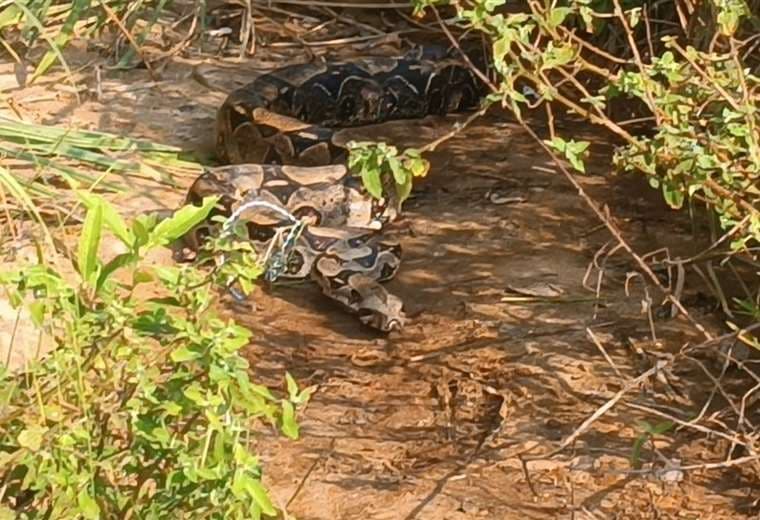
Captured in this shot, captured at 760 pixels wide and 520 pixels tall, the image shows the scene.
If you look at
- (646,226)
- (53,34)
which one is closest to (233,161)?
(53,34)

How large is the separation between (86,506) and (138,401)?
26 centimetres

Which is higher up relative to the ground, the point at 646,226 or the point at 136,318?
the point at 136,318

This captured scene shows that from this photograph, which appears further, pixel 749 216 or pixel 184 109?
pixel 184 109

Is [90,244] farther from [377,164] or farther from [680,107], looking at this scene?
[680,107]

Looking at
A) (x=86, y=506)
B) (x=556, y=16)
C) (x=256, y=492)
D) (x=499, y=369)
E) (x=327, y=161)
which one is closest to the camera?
(x=256, y=492)

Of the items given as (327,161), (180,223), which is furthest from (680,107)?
(327,161)

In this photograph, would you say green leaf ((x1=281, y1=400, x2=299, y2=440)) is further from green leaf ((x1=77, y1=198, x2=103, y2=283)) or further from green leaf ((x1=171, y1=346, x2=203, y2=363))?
green leaf ((x1=77, y1=198, x2=103, y2=283))

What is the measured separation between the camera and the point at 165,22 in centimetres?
898

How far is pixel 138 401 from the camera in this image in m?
3.42

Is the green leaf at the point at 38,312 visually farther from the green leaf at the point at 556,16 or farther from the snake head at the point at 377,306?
the snake head at the point at 377,306

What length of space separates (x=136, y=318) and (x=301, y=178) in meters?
3.66

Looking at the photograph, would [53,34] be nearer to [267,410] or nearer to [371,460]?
[371,460]

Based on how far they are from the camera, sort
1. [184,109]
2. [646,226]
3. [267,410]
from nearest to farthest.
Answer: [267,410] → [646,226] → [184,109]

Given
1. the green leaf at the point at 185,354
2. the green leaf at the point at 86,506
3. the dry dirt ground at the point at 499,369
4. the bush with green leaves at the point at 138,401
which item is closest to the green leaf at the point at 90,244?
the bush with green leaves at the point at 138,401
